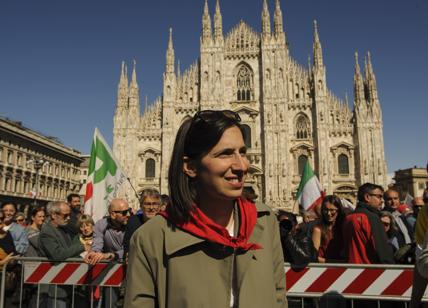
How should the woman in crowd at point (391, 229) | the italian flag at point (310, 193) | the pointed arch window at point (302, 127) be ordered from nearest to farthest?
the woman in crowd at point (391, 229)
the italian flag at point (310, 193)
the pointed arch window at point (302, 127)

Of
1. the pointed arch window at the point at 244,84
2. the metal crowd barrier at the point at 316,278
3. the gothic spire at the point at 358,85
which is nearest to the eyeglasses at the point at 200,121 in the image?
the metal crowd barrier at the point at 316,278

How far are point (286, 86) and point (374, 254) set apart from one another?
27.9 meters

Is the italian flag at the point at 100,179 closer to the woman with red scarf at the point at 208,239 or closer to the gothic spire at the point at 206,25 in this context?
the woman with red scarf at the point at 208,239

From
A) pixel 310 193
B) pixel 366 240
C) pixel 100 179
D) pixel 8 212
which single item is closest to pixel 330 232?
pixel 366 240

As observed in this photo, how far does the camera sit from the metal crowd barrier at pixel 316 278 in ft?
10.2

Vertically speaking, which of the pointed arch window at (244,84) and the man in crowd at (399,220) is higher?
the pointed arch window at (244,84)

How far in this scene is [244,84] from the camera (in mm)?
31375

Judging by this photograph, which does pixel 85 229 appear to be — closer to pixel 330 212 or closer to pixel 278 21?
pixel 330 212

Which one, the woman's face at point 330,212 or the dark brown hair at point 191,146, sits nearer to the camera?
the dark brown hair at point 191,146

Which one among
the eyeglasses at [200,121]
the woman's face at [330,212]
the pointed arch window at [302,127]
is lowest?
the woman's face at [330,212]

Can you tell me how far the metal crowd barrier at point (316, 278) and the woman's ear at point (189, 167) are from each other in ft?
7.01

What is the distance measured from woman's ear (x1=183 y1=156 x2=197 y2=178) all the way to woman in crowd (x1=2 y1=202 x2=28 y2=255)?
5115 millimetres

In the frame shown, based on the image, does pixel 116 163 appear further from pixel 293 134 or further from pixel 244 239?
pixel 293 134

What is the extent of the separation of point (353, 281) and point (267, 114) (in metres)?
26.8
